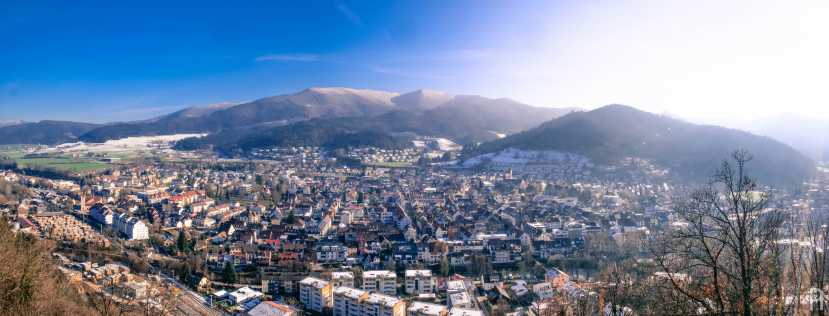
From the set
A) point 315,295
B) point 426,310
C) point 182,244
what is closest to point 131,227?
point 182,244

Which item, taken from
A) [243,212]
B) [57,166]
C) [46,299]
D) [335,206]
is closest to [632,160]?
[335,206]

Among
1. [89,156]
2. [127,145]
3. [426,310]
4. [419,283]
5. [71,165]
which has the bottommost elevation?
[419,283]

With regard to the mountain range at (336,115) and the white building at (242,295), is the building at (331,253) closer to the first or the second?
the white building at (242,295)

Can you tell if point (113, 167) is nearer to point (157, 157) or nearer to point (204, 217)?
point (157, 157)

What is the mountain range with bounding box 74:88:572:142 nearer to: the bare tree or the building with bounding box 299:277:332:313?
the building with bounding box 299:277:332:313

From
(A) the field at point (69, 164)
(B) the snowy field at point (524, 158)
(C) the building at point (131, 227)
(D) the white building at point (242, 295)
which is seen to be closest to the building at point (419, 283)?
(D) the white building at point (242, 295)

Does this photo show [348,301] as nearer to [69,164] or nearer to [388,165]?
[388,165]

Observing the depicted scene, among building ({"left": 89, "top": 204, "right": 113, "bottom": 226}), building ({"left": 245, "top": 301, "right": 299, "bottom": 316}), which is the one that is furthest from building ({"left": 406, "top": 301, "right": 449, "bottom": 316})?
building ({"left": 89, "top": 204, "right": 113, "bottom": 226})
